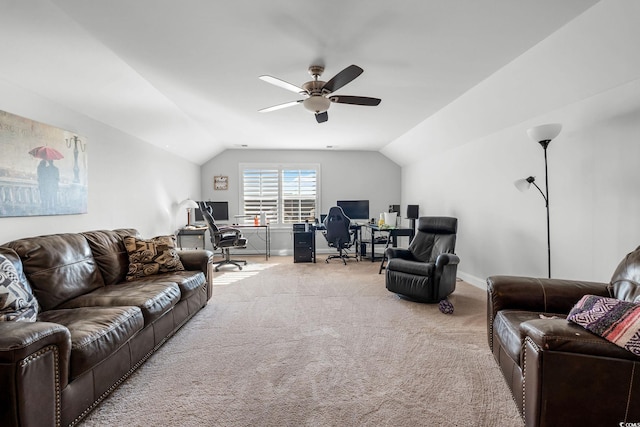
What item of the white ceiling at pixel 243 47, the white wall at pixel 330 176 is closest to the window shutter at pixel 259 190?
the white wall at pixel 330 176

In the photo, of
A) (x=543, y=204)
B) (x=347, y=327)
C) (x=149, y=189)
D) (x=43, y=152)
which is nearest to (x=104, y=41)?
(x=43, y=152)

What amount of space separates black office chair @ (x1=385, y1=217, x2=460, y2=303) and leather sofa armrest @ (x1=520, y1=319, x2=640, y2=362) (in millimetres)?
1987

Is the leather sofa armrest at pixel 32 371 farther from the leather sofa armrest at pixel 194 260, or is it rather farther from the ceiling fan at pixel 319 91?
the ceiling fan at pixel 319 91

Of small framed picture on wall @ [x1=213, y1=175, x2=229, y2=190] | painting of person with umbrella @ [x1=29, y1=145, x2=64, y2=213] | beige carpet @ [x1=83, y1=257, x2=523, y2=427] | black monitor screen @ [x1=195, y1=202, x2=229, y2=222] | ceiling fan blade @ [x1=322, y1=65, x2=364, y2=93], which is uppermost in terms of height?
ceiling fan blade @ [x1=322, y1=65, x2=364, y2=93]

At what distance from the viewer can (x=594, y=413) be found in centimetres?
125

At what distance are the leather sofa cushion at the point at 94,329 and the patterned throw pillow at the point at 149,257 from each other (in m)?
0.89

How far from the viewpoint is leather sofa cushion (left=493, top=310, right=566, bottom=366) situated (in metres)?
1.58

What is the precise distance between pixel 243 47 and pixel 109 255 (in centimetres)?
224

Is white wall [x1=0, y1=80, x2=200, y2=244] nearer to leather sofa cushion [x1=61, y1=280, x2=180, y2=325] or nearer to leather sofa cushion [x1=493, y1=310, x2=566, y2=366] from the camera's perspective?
leather sofa cushion [x1=61, y1=280, x2=180, y2=325]

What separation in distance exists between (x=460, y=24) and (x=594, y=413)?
2361mm

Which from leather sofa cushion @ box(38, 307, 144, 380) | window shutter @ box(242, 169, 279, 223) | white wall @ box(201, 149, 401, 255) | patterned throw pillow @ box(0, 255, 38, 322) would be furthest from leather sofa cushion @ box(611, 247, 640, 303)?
window shutter @ box(242, 169, 279, 223)

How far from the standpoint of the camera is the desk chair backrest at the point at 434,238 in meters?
3.87

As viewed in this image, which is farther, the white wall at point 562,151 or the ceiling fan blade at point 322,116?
the ceiling fan blade at point 322,116

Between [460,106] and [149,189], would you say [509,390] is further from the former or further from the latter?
[149,189]
